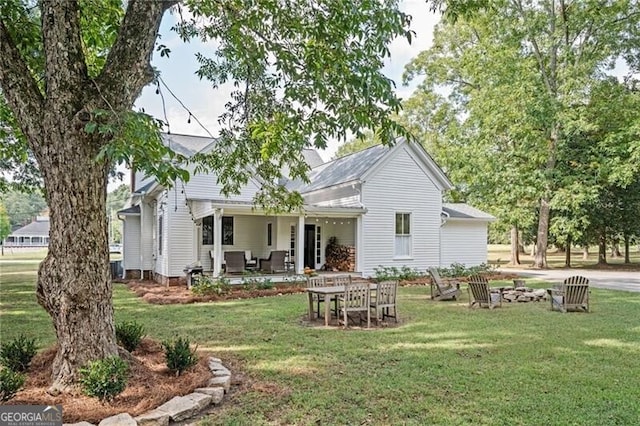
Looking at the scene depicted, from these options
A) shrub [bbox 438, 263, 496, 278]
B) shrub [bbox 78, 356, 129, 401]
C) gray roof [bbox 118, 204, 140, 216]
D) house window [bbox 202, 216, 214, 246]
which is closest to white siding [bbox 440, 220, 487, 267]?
shrub [bbox 438, 263, 496, 278]

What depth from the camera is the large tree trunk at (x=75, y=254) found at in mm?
4488

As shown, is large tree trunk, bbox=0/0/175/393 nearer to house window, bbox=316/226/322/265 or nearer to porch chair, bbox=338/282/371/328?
porch chair, bbox=338/282/371/328

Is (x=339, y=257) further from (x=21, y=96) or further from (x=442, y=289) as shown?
→ (x=21, y=96)

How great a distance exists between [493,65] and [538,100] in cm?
343

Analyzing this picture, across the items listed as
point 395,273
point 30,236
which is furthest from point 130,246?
point 30,236

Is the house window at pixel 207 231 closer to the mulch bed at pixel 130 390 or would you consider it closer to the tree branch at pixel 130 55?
the mulch bed at pixel 130 390

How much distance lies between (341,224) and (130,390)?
1601cm

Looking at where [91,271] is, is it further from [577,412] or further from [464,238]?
[464,238]

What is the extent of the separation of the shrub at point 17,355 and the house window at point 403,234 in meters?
15.3

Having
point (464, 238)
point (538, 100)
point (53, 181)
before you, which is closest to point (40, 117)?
point (53, 181)

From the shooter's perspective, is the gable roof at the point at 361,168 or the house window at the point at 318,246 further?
the house window at the point at 318,246

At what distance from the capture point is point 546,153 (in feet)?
82.3

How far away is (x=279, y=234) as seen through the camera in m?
18.9

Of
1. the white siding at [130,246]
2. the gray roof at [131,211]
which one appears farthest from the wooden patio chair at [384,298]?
the gray roof at [131,211]
